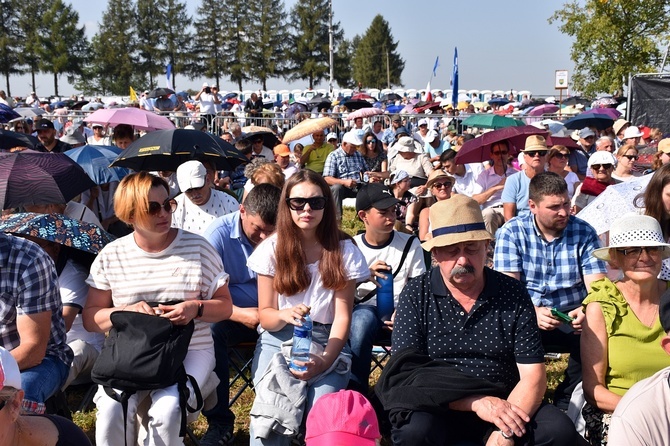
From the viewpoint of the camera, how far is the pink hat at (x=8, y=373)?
85.9 inches

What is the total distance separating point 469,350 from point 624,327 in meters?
0.78

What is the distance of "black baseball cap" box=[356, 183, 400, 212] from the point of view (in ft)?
16.0

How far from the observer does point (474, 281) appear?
3475 mm

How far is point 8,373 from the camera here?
7.31 feet

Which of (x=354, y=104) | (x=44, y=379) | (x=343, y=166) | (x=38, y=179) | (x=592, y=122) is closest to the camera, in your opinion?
(x=44, y=379)

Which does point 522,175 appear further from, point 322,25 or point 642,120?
point 322,25

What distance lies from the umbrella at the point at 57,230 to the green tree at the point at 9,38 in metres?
66.4

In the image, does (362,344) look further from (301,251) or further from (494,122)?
(494,122)

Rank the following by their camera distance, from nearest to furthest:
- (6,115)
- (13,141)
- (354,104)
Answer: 1. (13,141)
2. (6,115)
3. (354,104)

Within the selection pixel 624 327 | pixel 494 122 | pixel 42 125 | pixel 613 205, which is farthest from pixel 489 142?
pixel 494 122

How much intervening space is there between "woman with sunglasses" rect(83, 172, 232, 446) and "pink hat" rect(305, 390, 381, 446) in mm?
1377

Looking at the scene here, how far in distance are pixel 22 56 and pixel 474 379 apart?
69.9 metres

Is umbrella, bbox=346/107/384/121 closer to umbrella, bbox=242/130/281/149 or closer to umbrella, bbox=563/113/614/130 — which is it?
umbrella, bbox=563/113/614/130

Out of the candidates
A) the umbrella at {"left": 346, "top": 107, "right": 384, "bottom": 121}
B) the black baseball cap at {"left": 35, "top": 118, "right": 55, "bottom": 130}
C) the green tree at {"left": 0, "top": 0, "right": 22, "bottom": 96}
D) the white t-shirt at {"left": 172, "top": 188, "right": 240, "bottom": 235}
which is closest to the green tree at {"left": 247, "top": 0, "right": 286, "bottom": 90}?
the green tree at {"left": 0, "top": 0, "right": 22, "bottom": 96}
